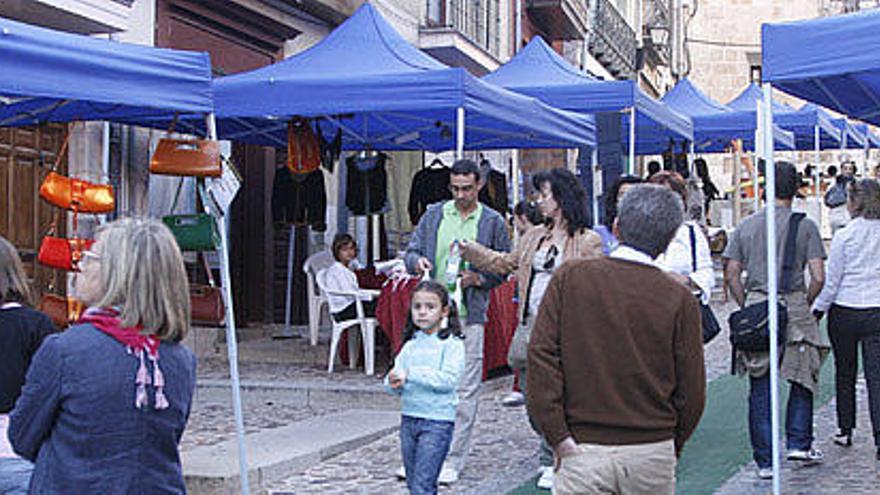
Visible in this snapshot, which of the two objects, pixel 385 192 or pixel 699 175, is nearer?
pixel 385 192

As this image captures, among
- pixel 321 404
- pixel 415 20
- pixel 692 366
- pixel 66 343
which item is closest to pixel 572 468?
pixel 692 366

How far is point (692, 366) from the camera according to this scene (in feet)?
12.2

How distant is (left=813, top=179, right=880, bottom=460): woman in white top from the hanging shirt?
2.12 m

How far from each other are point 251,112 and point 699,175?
1293 cm

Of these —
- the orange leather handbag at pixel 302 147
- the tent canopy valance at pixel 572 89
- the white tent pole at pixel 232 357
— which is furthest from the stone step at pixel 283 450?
the tent canopy valance at pixel 572 89

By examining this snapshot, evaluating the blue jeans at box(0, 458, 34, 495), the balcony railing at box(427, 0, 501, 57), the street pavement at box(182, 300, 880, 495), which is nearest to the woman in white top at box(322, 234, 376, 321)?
the street pavement at box(182, 300, 880, 495)

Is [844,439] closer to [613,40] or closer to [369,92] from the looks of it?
[369,92]

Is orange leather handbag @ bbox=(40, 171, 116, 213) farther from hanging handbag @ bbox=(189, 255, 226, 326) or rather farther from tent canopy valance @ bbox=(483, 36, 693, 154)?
tent canopy valance @ bbox=(483, 36, 693, 154)

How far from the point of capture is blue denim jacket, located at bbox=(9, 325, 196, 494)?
10.4 feet

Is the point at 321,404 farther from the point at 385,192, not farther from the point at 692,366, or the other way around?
the point at 692,366

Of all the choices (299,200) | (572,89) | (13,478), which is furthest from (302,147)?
(13,478)

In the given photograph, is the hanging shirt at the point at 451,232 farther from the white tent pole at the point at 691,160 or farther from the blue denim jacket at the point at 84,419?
the white tent pole at the point at 691,160

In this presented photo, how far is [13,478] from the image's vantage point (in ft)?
13.1

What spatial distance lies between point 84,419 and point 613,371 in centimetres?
153
